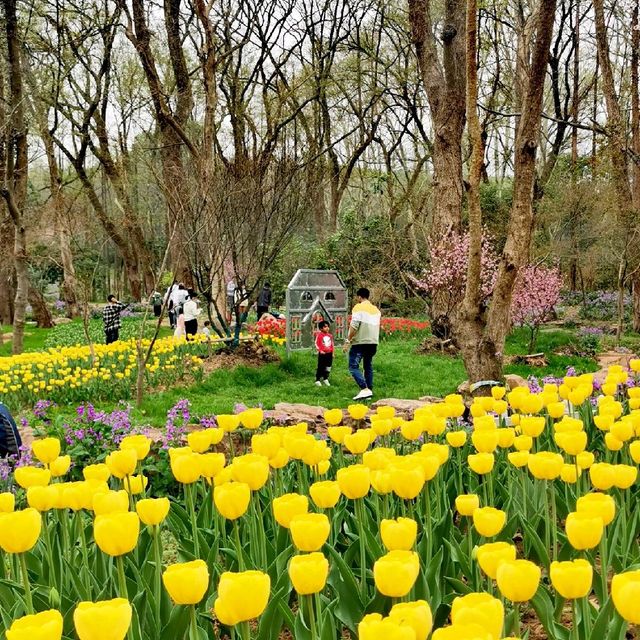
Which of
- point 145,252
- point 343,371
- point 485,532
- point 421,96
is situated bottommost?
point 343,371

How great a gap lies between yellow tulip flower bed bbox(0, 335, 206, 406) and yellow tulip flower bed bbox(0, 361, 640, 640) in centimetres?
657

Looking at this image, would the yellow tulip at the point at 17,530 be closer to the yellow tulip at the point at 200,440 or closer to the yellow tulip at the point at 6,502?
the yellow tulip at the point at 6,502

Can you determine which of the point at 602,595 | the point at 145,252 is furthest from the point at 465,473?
the point at 145,252

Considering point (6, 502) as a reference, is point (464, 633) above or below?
above

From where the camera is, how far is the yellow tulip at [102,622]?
1104 mm

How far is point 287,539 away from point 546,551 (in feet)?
2.67

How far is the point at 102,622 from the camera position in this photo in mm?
1104

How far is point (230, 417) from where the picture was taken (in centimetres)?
296

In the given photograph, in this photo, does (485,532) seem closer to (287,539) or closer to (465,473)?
(287,539)

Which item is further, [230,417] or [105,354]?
[105,354]

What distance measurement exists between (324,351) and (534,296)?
5.88 m

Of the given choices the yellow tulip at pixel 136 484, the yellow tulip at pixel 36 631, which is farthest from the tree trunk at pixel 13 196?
the yellow tulip at pixel 36 631

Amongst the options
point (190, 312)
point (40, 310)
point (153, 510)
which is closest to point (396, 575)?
point (153, 510)

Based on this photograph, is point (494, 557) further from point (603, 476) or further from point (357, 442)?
point (357, 442)
